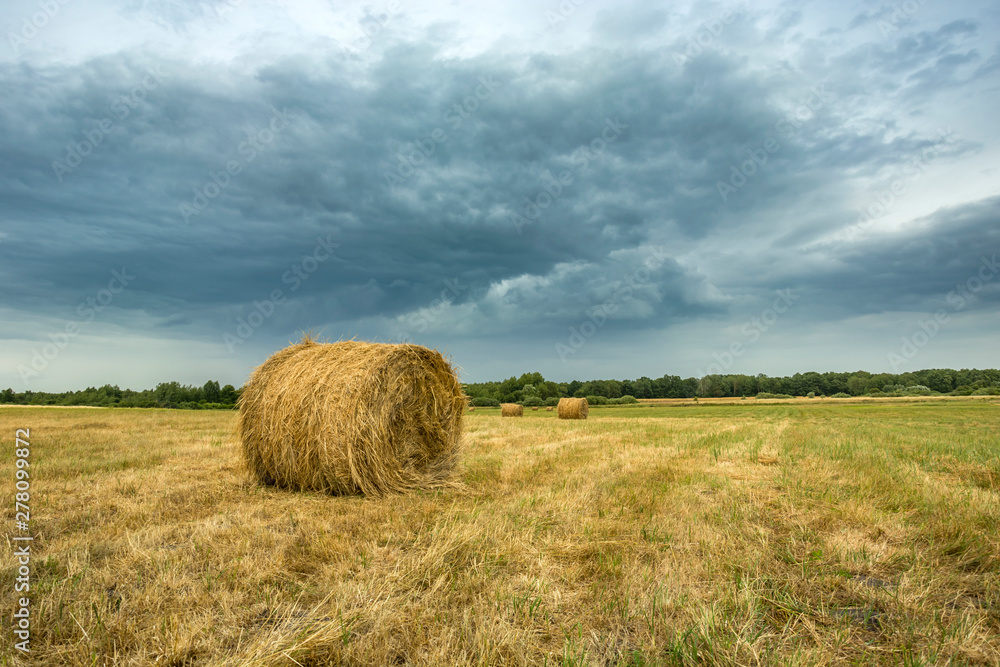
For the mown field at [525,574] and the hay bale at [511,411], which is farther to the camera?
the hay bale at [511,411]

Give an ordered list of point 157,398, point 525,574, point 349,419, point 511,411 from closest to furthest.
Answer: point 525,574 → point 349,419 → point 511,411 → point 157,398

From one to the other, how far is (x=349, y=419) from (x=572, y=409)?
25.7m

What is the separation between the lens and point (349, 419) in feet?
22.8

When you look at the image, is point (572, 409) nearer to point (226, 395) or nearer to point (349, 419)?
point (349, 419)

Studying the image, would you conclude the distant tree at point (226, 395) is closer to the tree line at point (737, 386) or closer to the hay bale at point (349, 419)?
the tree line at point (737, 386)

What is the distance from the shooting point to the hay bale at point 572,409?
103 ft

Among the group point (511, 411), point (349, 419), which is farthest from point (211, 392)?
point (349, 419)

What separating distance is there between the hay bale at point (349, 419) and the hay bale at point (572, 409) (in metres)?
23.3

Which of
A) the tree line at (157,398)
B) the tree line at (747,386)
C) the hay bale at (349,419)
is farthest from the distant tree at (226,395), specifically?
the hay bale at (349,419)

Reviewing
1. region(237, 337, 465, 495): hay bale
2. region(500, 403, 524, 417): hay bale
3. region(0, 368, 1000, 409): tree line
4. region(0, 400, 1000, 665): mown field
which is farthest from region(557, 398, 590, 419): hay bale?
region(0, 368, 1000, 409): tree line

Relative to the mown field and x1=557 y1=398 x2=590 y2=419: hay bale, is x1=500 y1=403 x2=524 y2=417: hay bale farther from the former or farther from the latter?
the mown field

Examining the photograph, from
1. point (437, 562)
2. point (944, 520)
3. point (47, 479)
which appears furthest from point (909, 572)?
point (47, 479)

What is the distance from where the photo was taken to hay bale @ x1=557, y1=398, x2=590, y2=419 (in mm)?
31250

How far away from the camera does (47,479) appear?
23.4 ft
